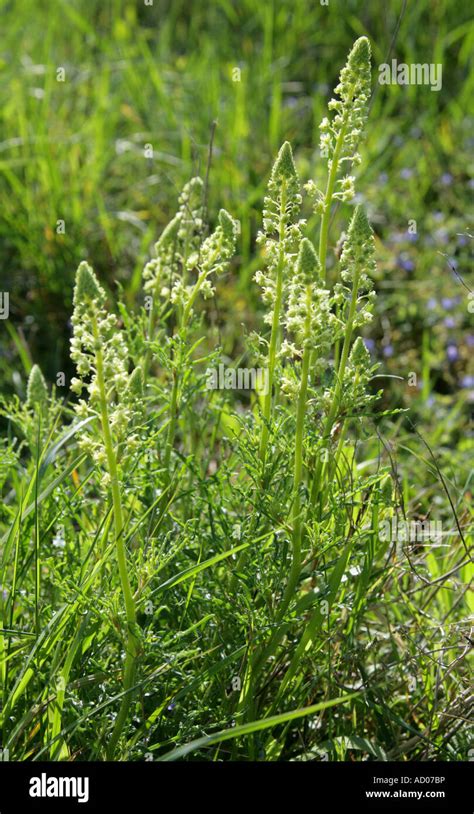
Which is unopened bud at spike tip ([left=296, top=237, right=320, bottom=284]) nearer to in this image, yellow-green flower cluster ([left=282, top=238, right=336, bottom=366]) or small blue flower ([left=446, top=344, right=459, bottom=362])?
yellow-green flower cluster ([left=282, top=238, right=336, bottom=366])

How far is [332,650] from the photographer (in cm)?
250

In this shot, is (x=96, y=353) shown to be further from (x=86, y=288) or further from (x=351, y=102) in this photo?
(x=351, y=102)

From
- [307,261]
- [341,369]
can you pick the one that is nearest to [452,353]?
[341,369]

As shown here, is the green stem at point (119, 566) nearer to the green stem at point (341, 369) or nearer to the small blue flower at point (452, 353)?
the green stem at point (341, 369)

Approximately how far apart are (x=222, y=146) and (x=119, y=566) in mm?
3981

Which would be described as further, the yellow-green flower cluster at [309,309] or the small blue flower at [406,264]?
the small blue flower at [406,264]

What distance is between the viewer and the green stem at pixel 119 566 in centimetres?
193

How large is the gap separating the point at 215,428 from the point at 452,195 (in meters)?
3.23

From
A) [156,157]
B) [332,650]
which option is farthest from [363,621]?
[156,157]

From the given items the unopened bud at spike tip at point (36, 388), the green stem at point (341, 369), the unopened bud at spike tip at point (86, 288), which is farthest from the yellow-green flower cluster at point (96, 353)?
the unopened bud at spike tip at point (36, 388)

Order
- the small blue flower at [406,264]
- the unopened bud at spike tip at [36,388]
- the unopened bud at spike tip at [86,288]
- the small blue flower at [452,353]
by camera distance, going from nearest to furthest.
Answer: the unopened bud at spike tip at [86,288] → the unopened bud at spike tip at [36,388] → the small blue flower at [452,353] → the small blue flower at [406,264]

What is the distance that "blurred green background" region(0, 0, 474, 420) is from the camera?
15.7 ft

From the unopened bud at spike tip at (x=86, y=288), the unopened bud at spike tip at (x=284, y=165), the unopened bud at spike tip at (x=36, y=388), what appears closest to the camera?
the unopened bud at spike tip at (x=86, y=288)

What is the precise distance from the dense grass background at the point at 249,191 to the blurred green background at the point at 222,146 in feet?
0.05
